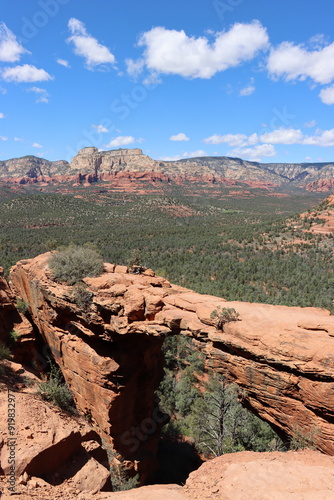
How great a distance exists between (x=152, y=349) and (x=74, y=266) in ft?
18.5

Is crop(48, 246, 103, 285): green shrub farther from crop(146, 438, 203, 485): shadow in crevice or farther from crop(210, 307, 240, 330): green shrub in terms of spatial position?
crop(146, 438, 203, 485): shadow in crevice

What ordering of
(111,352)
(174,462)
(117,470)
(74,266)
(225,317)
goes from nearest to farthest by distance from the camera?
(225,317)
(117,470)
(111,352)
(74,266)
(174,462)

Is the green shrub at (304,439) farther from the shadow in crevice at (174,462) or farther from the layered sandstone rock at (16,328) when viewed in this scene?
the layered sandstone rock at (16,328)

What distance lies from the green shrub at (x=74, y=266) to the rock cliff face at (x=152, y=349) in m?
0.48

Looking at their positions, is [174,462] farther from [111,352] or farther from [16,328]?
[16,328]

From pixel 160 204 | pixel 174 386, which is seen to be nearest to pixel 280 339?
pixel 174 386

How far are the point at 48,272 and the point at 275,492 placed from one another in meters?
12.0

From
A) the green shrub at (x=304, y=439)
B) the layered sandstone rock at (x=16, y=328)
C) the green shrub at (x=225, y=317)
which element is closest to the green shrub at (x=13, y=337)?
the layered sandstone rock at (x=16, y=328)

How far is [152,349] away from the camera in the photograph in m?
13.3

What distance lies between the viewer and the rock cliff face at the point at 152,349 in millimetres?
7820

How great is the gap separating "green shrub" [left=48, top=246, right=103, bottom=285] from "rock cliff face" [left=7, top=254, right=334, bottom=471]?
19.0 inches

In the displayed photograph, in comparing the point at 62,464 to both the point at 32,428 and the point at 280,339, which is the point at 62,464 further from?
the point at 280,339

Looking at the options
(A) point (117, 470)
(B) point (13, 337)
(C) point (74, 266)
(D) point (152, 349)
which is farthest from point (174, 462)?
(C) point (74, 266)

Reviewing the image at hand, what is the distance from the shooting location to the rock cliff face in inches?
308
